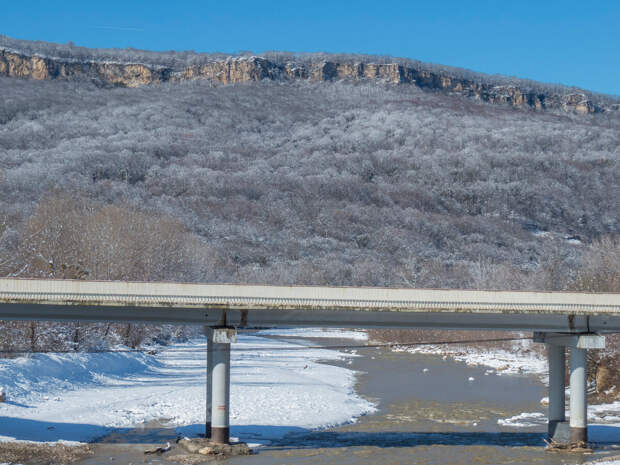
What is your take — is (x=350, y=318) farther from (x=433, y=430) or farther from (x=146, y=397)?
(x=146, y=397)

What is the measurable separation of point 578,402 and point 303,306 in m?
10.9

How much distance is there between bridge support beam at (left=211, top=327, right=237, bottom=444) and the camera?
30641mm

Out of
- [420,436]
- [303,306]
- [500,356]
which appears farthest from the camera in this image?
[500,356]

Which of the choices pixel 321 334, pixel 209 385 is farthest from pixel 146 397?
pixel 321 334

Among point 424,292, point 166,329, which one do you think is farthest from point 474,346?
point 424,292

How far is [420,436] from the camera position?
34.3 m

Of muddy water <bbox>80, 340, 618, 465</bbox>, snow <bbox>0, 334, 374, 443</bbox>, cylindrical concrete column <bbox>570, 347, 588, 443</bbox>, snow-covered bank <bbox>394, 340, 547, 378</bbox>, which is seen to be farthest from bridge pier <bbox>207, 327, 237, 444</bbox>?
snow-covered bank <bbox>394, 340, 547, 378</bbox>

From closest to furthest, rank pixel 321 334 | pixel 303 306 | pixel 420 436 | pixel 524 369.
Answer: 1. pixel 303 306
2. pixel 420 436
3. pixel 524 369
4. pixel 321 334

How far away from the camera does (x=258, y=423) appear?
3638 cm

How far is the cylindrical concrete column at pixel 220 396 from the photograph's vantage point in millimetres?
30625

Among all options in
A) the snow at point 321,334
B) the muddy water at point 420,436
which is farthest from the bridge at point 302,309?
the snow at point 321,334

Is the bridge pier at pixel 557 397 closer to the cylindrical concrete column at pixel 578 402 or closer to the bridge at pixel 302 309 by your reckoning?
the bridge at pixel 302 309

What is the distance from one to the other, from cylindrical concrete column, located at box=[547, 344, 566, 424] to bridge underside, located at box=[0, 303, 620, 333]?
5.91 feet

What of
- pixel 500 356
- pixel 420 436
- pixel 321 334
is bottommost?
pixel 420 436
